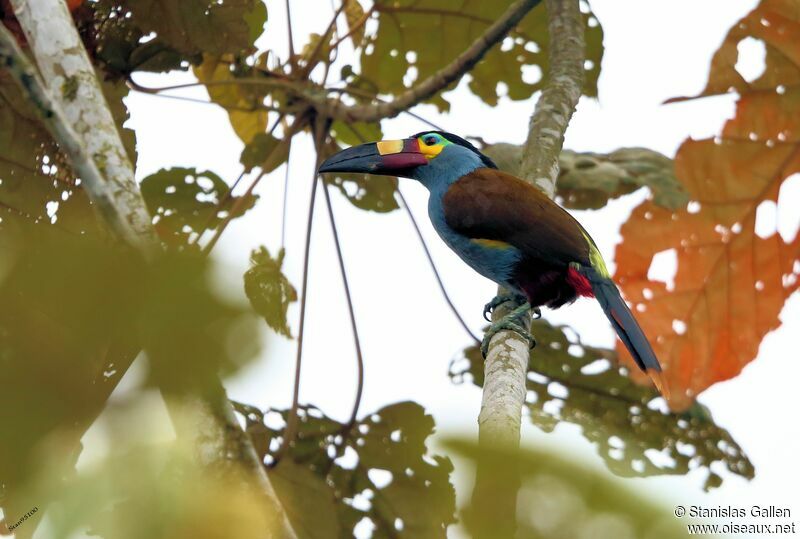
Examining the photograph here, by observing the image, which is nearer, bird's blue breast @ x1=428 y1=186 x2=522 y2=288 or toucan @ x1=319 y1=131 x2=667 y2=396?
toucan @ x1=319 y1=131 x2=667 y2=396

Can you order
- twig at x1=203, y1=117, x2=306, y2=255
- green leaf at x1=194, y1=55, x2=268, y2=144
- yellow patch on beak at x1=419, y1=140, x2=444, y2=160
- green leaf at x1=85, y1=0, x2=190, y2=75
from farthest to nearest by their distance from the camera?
yellow patch on beak at x1=419, y1=140, x2=444, y2=160 < green leaf at x1=194, y1=55, x2=268, y2=144 < twig at x1=203, y1=117, x2=306, y2=255 < green leaf at x1=85, y1=0, x2=190, y2=75

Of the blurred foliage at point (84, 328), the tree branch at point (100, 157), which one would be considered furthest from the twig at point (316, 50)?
the blurred foliage at point (84, 328)

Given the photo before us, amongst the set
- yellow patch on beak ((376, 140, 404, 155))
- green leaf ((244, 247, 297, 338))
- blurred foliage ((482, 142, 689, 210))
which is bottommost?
green leaf ((244, 247, 297, 338))

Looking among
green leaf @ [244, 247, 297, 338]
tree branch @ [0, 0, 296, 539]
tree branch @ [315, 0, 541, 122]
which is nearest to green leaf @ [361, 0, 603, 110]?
tree branch @ [315, 0, 541, 122]

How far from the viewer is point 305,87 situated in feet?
11.1

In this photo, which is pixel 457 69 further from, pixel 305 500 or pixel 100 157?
pixel 100 157

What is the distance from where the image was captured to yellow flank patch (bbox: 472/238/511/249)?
10.8 ft

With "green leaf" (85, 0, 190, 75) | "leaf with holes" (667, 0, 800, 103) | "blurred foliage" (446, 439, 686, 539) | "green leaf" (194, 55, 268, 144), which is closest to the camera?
"blurred foliage" (446, 439, 686, 539)

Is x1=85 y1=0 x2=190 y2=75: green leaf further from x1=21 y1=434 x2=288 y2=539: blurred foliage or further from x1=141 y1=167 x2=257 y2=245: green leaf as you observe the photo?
x1=21 y1=434 x2=288 y2=539: blurred foliage

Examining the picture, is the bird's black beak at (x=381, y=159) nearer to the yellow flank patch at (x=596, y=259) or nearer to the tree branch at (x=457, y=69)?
the tree branch at (x=457, y=69)

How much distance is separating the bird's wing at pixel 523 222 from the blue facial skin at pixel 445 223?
42 mm

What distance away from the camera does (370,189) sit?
3723 millimetres

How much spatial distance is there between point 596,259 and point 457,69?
85 cm

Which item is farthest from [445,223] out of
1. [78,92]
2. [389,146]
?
[78,92]
